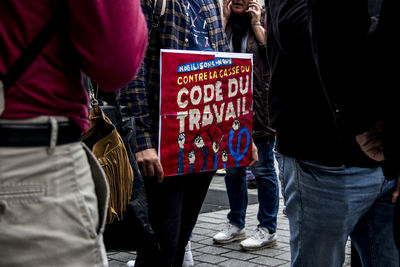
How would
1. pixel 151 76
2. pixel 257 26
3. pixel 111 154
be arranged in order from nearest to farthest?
1. pixel 111 154
2. pixel 151 76
3. pixel 257 26

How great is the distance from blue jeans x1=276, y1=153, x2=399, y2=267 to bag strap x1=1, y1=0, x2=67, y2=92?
3.23 feet

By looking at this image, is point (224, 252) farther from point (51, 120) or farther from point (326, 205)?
point (51, 120)

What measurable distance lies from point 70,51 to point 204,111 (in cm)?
149

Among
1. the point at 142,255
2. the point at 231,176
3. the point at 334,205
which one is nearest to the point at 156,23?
the point at 142,255

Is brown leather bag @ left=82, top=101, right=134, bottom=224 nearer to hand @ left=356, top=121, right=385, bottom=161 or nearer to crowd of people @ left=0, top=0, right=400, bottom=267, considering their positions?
crowd of people @ left=0, top=0, right=400, bottom=267

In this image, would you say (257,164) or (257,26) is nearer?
(257,164)

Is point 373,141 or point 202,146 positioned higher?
point 373,141

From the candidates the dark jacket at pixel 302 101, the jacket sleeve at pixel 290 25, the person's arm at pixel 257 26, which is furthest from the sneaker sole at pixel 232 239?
the jacket sleeve at pixel 290 25

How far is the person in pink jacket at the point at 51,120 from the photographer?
1.23 m

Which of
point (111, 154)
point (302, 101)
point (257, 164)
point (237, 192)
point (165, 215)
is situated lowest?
point (237, 192)

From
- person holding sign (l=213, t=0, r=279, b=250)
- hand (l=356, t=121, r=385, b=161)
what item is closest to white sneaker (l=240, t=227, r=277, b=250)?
person holding sign (l=213, t=0, r=279, b=250)

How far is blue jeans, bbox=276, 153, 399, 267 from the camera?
180cm

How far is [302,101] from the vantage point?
1825mm

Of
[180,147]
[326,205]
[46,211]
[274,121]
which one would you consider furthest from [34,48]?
[180,147]
